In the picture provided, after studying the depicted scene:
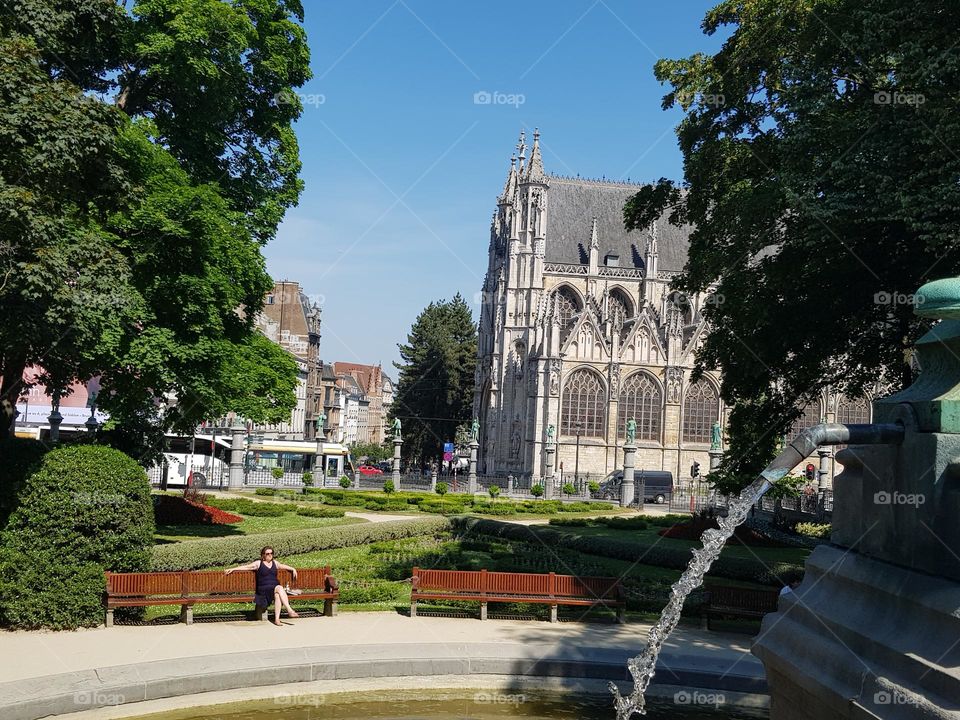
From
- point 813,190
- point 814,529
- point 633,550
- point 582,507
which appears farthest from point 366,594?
point 582,507

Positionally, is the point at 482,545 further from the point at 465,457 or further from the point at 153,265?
the point at 465,457

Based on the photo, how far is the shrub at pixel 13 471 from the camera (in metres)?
12.2

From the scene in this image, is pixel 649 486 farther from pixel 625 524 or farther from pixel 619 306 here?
pixel 619 306

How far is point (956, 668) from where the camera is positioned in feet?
14.3

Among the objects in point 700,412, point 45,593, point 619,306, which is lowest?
point 45,593

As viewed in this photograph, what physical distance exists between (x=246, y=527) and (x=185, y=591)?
491 inches

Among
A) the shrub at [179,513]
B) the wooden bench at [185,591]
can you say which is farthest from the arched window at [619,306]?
the wooden bench at [185,591]

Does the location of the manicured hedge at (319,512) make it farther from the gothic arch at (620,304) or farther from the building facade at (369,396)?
the building facade at (369,396)

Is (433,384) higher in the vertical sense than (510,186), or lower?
lower

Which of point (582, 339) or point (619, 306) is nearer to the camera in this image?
point (582, 339)

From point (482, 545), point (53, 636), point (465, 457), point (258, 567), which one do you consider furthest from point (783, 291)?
point (465, 457)

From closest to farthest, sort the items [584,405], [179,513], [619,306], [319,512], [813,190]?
[813,190]
[179,513]
[319,512]
[584,405]
[619,306]

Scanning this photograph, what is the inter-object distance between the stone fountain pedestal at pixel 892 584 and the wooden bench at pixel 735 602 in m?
7.84

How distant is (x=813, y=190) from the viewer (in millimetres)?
15719
